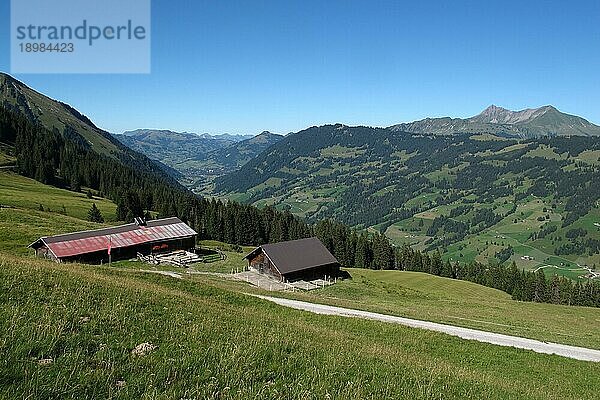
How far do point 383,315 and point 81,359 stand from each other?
31.4 metres

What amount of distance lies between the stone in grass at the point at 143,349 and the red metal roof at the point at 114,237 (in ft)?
191

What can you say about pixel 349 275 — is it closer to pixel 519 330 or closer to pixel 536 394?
pixel 519 330

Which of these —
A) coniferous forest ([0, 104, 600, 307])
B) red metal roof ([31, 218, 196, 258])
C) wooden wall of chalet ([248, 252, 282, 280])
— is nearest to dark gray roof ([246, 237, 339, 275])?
wooden wall of chalet ([248, 252, 282, 280])

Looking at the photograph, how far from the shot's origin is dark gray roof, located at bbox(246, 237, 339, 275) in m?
72.3

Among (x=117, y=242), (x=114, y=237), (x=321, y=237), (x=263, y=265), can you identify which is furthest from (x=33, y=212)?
(x=321, y=237)

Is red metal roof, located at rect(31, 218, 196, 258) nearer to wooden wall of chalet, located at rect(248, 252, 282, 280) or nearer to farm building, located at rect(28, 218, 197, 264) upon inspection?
farm building, located at rect(28, 218, 197, 264)

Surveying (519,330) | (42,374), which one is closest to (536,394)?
(42,374)

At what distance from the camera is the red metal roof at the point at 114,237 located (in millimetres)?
65938

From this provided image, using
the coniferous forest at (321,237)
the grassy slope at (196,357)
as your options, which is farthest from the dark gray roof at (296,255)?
the coniferous forest at (321,237)

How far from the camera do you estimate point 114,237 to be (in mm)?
73875

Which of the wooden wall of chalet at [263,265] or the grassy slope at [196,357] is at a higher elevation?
the grassy slope at [196,357]

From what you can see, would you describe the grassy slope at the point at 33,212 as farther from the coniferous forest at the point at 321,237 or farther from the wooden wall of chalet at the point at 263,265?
the wooden wall of chalet at the point at 263,265

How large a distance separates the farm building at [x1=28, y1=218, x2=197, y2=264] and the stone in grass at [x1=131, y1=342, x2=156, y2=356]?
2114 inches

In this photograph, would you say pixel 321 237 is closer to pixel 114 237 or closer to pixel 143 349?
pixel 114 237
